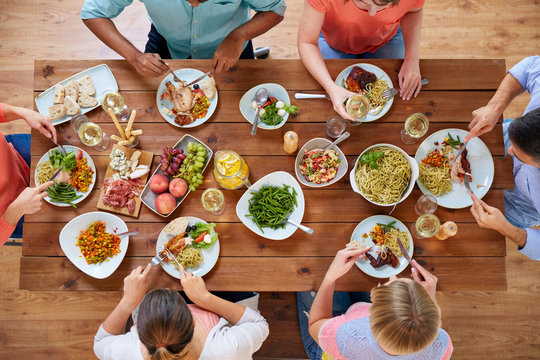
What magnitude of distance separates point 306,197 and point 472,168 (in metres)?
0.92

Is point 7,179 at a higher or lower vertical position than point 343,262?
higher

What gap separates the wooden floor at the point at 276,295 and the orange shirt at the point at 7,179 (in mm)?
1158

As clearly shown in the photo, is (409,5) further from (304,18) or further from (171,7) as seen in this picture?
(171,7)

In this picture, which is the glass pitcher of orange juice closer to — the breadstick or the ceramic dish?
the ceramic dish

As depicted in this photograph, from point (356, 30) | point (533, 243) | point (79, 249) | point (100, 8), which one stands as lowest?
point (533, 243)

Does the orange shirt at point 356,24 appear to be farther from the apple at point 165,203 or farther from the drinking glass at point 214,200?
the apple at point 165,203

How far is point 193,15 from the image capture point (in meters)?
2.23

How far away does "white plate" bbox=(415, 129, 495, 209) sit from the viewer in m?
2.01

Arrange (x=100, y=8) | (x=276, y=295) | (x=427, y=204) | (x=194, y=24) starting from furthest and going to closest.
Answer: (x=276, y=295), (x=194, y=24), (x=100, y=8), (x=427, y=204)

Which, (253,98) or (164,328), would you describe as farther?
(253,98)

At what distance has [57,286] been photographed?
1.98 metres

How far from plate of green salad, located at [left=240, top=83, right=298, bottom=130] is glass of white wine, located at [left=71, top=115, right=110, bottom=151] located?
0.77 metres

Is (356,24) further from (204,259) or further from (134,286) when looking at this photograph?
(134,286)

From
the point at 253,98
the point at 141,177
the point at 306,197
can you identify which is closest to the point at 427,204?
the point at 306,197
